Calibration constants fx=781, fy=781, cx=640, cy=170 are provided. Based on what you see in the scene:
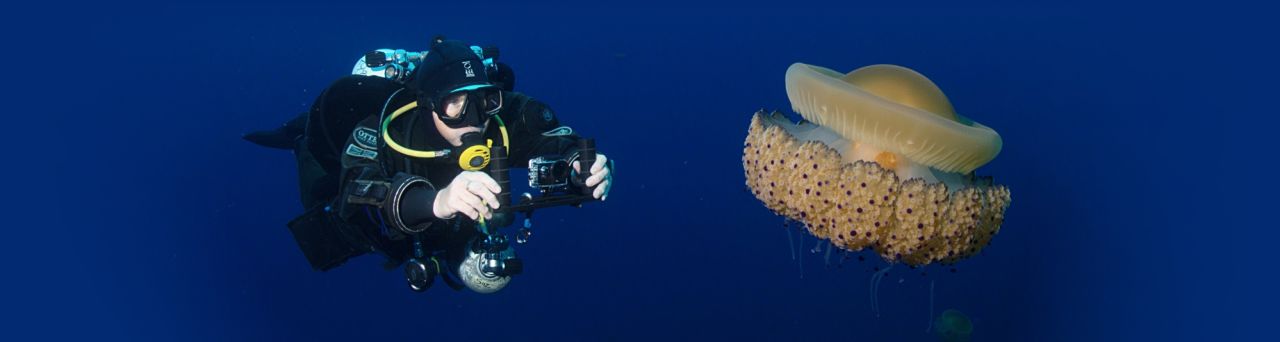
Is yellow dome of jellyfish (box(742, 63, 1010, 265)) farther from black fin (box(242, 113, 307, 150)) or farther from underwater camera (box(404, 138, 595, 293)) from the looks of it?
black fin (box(242, 113, 307, 150))

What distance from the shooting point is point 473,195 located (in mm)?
3092

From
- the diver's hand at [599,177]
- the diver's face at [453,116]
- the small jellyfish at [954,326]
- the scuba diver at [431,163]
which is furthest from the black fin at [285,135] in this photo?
the small jellyfish at [954,326]

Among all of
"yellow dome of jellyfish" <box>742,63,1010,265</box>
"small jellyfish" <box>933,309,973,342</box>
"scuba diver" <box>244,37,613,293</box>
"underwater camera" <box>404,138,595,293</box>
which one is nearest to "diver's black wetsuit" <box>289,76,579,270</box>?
"scuba diver" <box>244,37,613,293</box>

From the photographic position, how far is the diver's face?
3.62m

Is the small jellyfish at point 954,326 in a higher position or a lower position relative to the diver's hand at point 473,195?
lower

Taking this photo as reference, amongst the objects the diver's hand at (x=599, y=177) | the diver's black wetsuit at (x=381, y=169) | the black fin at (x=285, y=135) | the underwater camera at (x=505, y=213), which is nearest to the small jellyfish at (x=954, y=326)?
the diver's black wetsuit at (x=381, y=169)

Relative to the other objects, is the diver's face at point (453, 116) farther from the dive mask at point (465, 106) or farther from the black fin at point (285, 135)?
the black fin at point (285, 135)

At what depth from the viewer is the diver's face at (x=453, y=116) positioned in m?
3.62

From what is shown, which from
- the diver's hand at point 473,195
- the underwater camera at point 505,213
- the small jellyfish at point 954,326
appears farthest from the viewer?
the small jellyfish at point 954,326

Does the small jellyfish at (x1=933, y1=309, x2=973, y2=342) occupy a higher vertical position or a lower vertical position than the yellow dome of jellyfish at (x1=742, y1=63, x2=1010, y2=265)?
lower

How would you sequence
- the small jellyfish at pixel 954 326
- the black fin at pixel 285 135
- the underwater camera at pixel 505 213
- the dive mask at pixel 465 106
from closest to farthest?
the underwater camera at pixel 505 213 → the dive mask at pixel 465 106 → the black fin at pixel 285 135 → the small jellyfish at pixel 954 326

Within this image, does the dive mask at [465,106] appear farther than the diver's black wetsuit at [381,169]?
Yes

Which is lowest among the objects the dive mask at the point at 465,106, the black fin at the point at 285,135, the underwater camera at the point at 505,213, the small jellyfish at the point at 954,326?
the small jellyfish at the point at 954,326

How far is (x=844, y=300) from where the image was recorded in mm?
9734
